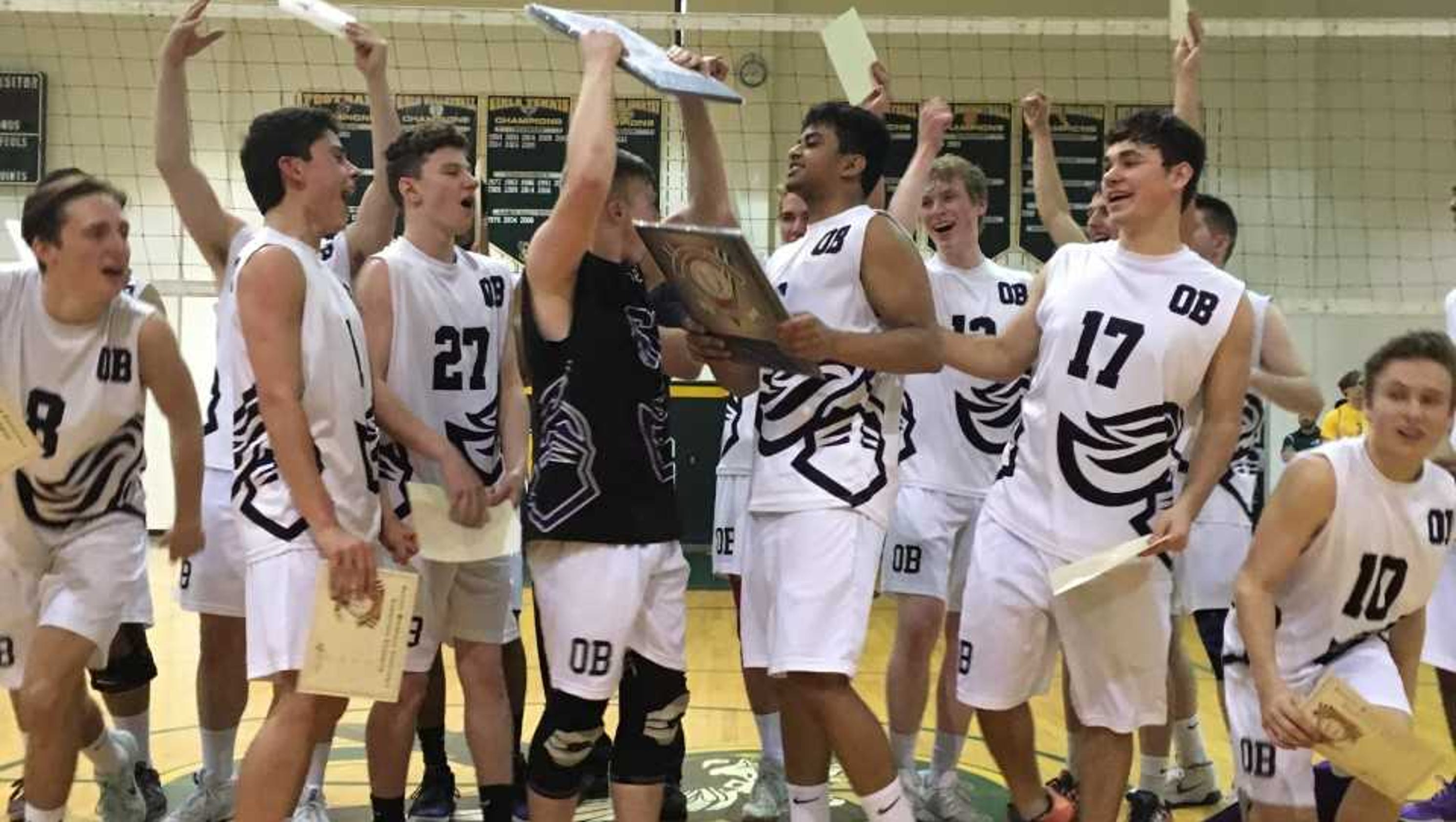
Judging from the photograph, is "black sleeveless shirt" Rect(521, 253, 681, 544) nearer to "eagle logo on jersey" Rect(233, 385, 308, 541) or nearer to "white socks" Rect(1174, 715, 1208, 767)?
"eagle logo on jersey" Rect(233, 385, 308, 541)

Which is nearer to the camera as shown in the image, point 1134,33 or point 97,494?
point 97,494

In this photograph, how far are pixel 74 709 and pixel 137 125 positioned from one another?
10627mm

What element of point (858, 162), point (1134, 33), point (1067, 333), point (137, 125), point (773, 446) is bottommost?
point (773, 446)

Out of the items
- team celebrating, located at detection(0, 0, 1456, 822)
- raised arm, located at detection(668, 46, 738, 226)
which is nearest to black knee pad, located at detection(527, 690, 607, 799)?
team celebrating, located at detection(0, 0, 1456, 822)

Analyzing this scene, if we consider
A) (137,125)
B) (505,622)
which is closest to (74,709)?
(505,622)

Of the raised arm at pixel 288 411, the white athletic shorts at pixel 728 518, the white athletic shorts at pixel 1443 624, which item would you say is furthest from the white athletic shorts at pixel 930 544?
the raised arm at pixel 288 411

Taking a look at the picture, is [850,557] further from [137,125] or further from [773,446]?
[137,125]

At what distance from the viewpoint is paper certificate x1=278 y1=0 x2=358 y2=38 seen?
175 inches

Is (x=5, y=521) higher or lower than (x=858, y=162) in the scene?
lower

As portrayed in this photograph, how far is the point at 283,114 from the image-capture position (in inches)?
151

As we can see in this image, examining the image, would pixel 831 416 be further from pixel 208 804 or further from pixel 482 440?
pixel 208 804

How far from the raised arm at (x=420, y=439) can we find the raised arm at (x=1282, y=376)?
2.53 m

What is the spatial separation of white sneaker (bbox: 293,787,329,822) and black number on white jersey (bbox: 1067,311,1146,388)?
2965mm

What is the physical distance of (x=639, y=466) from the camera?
12.3 feet
